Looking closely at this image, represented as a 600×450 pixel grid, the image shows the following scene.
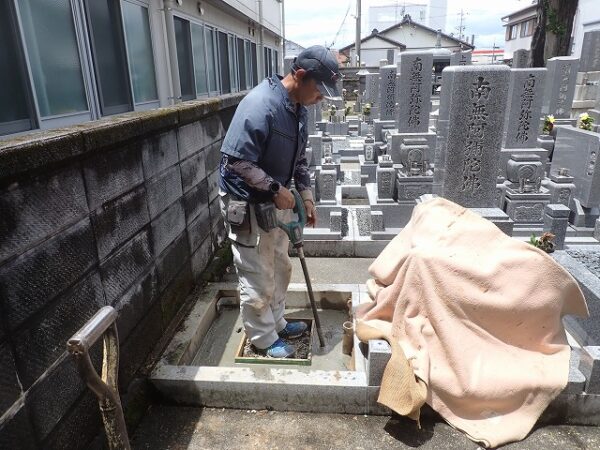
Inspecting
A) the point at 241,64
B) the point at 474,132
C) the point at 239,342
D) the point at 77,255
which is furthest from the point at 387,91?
the point at 77,255

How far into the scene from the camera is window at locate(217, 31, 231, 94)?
36.6ft

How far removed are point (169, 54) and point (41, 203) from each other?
598 centimetres

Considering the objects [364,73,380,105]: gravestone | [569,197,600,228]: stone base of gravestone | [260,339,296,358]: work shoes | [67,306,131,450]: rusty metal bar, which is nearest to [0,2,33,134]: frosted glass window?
[67,306,131,450]: rusty metal bar

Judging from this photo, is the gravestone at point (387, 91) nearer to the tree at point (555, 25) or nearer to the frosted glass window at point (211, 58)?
the frosted glass window at point (211, 58)

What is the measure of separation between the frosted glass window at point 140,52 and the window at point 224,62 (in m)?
4.60

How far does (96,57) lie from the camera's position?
484 cm

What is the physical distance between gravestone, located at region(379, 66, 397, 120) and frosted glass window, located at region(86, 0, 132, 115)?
8.90 metres

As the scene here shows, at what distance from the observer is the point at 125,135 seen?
9.20 ft

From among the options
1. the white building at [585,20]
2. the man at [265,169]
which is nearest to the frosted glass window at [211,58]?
the man at [265,169]

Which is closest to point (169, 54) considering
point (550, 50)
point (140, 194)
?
point (140, 194)

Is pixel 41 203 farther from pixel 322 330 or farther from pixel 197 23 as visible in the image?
pixel 197 23

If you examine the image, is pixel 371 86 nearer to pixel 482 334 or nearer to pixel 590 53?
pixel 590 53

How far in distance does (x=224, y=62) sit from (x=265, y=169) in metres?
9.42

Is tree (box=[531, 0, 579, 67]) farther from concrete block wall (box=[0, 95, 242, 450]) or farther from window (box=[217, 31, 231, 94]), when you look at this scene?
concrete block wall (box=[0, 95, 242, 450])
